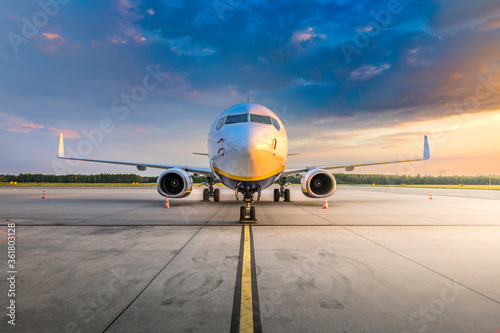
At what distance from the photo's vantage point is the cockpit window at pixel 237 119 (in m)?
8.78

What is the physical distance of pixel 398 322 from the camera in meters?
2.40

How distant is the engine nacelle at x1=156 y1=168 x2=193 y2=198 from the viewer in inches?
468

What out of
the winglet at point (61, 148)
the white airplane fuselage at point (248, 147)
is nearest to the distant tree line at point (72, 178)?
the winglet at point (61, 148)

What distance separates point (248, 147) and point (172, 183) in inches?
254

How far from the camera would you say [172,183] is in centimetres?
1276

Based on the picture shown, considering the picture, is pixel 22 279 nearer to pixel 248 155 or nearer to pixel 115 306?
pixel 115 306

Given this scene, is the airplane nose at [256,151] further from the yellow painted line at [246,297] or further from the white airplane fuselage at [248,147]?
the yellow painted line at [246,297]

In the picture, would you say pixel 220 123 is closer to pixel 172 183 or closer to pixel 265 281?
pixel 172 183

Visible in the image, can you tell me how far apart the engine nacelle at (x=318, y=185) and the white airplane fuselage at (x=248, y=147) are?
9.85 feet

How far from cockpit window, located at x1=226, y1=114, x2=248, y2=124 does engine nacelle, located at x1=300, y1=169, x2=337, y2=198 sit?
15.4ft

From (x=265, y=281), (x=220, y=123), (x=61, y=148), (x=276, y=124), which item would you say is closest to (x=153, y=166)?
(x=61, y=148)

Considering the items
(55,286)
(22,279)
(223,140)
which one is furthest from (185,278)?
(223,140)

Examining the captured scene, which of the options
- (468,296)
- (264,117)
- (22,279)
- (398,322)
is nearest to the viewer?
(398,322)

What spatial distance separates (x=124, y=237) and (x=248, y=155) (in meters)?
3.75
